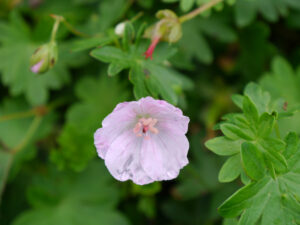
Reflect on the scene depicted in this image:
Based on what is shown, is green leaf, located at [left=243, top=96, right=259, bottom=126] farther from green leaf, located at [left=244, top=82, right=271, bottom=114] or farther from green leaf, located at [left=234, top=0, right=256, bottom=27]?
green leaf, located at [left=234, top=0, right=256, bottom=27]

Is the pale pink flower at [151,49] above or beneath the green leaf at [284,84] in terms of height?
above

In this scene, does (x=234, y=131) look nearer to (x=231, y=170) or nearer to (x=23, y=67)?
(x=231, y=170)

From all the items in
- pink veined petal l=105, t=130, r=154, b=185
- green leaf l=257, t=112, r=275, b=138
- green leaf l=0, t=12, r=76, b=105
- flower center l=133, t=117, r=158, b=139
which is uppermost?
green leaf l=0, t=12, r=76, b=105

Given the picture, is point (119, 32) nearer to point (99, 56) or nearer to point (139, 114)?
point (99, 56)

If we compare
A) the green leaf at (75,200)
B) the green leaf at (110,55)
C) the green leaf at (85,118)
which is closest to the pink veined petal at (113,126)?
the green leaf at (110,55)

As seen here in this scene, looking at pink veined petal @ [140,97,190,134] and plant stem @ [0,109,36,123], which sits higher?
plant stem @ [0,109,36,123]

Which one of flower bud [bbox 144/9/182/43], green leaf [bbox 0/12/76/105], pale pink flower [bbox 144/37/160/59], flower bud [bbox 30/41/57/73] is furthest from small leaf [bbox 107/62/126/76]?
green leaf [bbox 0/12/76/105]

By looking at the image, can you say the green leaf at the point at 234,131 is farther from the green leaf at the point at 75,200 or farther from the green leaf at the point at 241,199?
the green leaf at the point at 75,200
